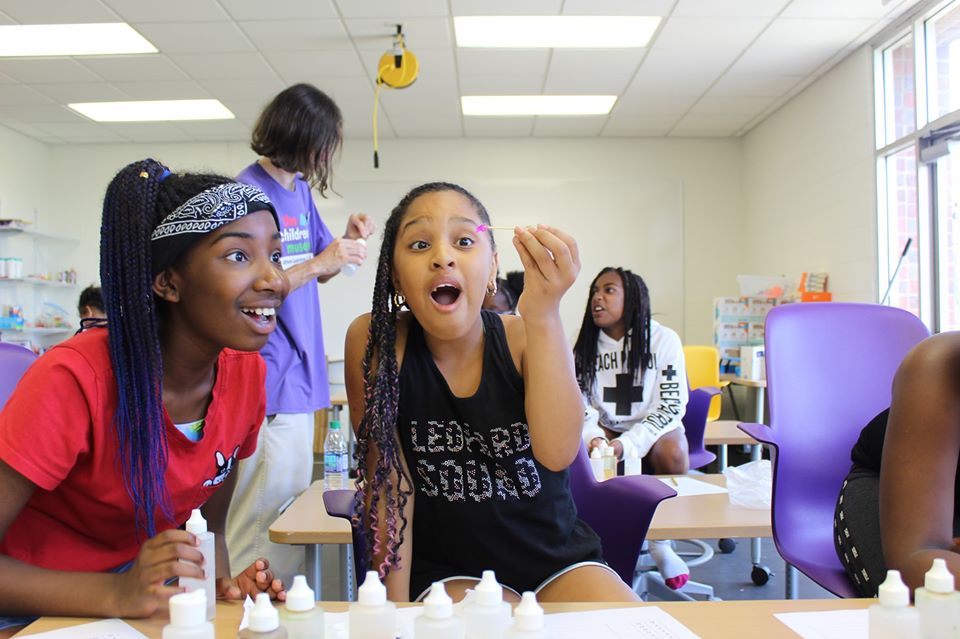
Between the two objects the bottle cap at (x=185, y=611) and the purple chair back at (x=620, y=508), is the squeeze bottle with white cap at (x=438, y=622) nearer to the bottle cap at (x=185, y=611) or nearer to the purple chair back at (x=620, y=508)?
the bottle cap at (x=185, y=611)

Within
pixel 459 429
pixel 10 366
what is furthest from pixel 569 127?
pixel 459 429

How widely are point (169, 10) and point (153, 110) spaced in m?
2.27

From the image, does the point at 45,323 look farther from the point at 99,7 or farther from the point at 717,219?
the point at 717,219

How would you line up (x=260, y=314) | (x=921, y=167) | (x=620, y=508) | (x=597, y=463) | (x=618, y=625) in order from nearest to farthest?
(x=618, y=625)
(x=260, y=314)
(x=620, y=508)
(x=597, y=463)
(x=921, y=167)

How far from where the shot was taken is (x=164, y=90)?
6047 mm

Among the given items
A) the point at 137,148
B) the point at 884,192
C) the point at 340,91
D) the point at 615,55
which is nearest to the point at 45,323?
the point at 137,148

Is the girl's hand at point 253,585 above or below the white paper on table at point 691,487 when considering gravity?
above

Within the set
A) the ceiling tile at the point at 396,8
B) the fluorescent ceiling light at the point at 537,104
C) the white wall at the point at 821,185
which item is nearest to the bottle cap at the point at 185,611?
the ceiling tile at the point at 396,8

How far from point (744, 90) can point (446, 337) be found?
18.8ft

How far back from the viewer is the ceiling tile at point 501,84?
5.88m

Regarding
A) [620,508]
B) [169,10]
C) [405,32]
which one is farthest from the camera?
[405,32]

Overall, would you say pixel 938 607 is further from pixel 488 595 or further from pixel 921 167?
pixel 921 167

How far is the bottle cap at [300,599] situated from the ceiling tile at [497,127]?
6.54 metres

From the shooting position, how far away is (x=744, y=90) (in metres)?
6.19
